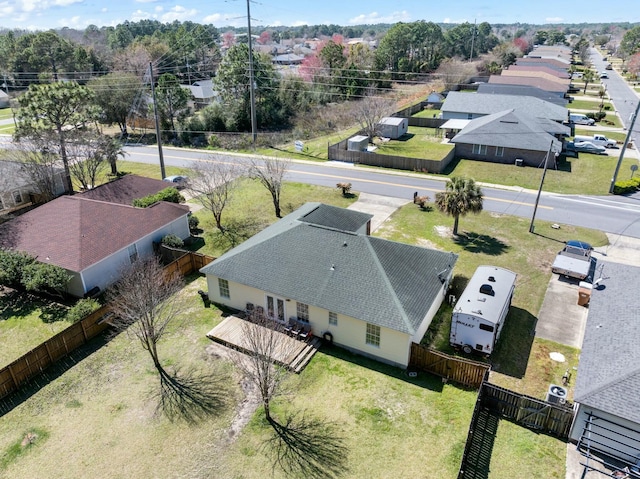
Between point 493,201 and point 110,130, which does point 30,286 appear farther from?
point 110,130

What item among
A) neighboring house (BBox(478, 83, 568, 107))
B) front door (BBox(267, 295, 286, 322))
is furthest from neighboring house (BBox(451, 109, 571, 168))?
front door (BBox(267, 295, 286, 322))

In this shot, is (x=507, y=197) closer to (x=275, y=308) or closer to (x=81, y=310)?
(x=275, y=308)

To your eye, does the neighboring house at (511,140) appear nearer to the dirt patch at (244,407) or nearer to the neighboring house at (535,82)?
the neighboring house at (535,82)

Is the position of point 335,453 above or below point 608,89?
below

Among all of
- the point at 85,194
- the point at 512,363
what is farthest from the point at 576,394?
the point at 85,194

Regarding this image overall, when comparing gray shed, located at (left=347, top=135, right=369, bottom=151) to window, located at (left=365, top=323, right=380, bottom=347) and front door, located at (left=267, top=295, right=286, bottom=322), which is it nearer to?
front door, located at (left=267, top=295, right=286, bottom=322)

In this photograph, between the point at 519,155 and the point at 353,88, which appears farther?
the point at 353,88

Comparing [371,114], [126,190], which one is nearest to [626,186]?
[371,114]
